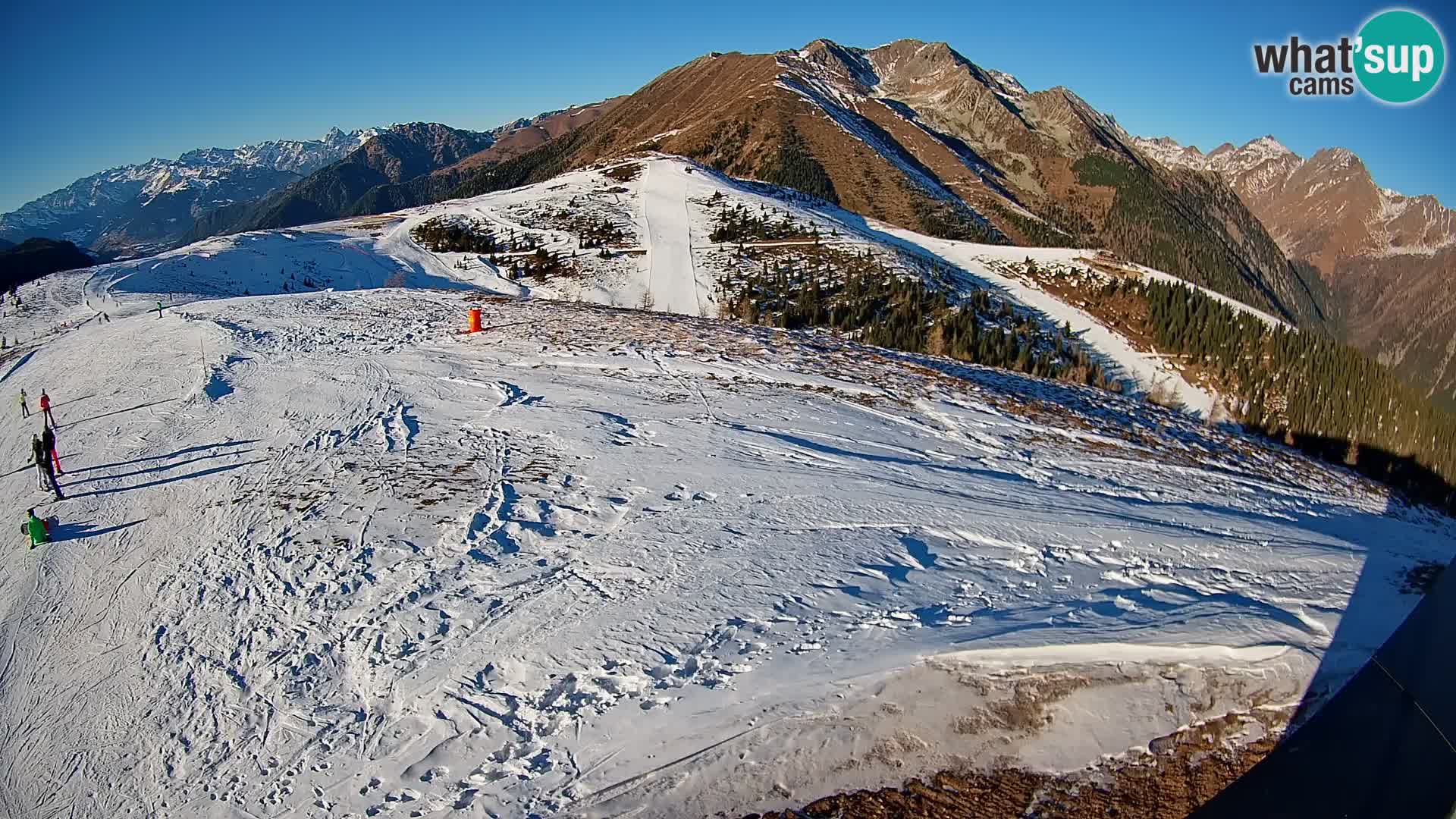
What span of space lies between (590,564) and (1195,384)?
1520 inches

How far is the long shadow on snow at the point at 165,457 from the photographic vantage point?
11844 millimetres

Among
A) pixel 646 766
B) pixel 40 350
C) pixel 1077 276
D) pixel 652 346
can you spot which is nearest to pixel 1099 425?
pixel 652 346

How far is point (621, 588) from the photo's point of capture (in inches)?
316

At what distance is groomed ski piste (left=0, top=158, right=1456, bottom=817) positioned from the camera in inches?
240

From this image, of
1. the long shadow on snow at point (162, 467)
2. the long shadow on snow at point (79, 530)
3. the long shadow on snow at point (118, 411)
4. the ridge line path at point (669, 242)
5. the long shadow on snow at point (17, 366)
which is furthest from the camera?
the ridge line path at point (669, 242)

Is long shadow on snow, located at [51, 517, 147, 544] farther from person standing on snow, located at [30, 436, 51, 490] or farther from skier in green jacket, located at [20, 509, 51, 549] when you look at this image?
person standing on snow, located at [30, 436, 51, 490]

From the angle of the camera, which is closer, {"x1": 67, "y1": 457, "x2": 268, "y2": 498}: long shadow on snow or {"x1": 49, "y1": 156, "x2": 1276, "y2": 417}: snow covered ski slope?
{"x1": 67, "y1": 457, "x2": 268, "y2": 498}: long shadow on snow

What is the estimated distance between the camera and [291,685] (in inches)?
272

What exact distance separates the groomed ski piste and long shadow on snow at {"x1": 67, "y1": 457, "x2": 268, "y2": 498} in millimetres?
88

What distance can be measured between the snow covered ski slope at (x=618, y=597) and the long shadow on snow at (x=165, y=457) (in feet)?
0.35

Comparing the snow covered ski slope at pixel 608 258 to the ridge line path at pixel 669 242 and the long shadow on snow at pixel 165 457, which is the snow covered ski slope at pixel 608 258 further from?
the long shadow on snow at pixel 165 457

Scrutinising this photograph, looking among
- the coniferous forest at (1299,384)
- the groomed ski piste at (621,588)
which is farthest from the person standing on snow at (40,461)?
the coniferous forest at (1299,384)

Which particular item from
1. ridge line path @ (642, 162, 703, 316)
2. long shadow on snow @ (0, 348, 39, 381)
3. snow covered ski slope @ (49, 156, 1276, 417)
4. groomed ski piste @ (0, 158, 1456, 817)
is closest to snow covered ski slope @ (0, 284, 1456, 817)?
groomed ski piste @ (0, 158, 1456, 817)

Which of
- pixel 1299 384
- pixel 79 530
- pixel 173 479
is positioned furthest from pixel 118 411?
pixel 1299 384
